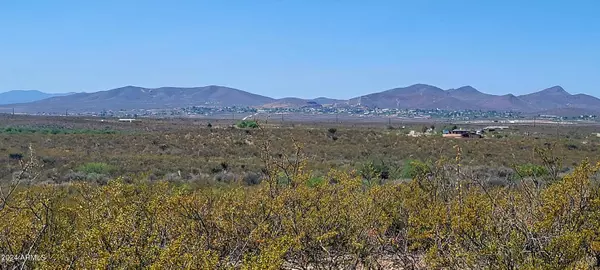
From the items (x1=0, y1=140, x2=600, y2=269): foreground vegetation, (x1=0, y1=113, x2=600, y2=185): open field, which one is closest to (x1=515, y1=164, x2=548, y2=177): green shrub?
(x1=0, y1=140, x2=600, y2=269): foreground vegetation

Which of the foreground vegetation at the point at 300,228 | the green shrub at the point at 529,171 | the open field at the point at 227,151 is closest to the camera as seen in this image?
the foreground vegetation at the point at 300,228

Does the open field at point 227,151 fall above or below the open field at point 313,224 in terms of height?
below

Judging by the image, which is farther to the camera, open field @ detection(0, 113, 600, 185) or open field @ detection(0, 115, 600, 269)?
open field @ detection(0, 113, 600, 185)

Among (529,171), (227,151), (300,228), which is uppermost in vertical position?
(529,171)

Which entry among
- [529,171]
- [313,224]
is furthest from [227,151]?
[313,224]

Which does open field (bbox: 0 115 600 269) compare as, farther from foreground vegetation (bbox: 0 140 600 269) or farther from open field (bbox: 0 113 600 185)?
open field (bbox: 0 113 600 185)

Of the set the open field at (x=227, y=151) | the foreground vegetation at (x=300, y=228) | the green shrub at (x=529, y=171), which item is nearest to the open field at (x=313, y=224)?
the foreground vegetation at (x=300, y=228)

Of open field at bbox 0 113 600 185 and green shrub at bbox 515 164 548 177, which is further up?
green shrub at bbox 515 164 548 177

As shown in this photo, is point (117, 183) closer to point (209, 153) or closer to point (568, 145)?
point (209, 153)

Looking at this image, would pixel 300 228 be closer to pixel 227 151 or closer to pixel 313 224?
pixel 313 224

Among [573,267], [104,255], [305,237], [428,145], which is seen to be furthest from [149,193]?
[428,145]

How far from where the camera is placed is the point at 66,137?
47031 millimetres

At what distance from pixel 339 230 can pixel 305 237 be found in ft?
2.19

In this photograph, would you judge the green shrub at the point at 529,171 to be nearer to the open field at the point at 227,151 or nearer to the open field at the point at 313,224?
the open field at the point at 313,224
